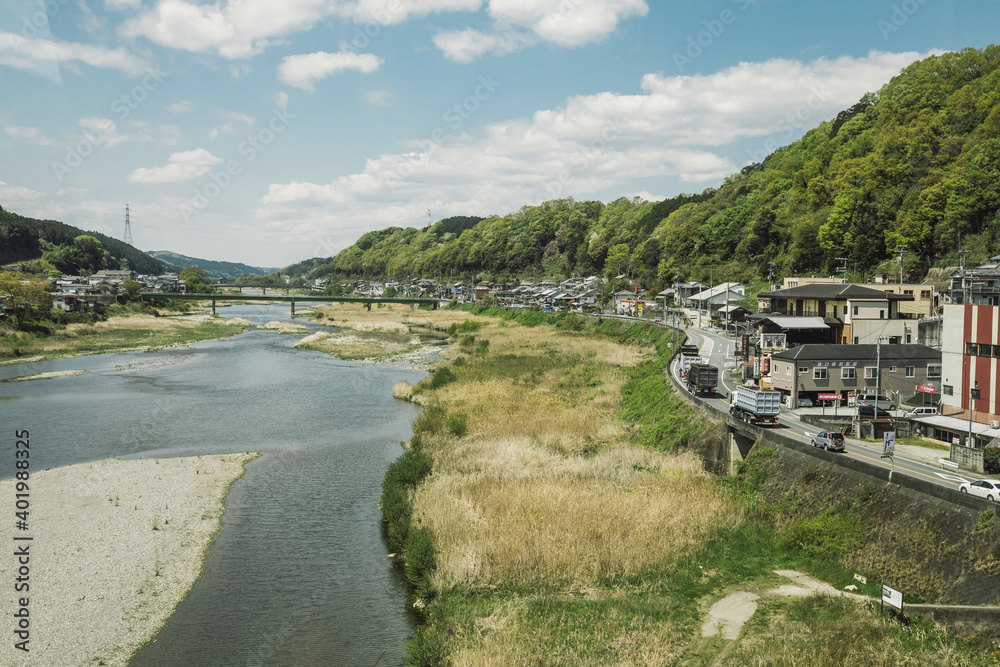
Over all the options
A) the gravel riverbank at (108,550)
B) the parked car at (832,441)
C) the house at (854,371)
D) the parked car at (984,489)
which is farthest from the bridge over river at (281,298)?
the parked car at (984,489)

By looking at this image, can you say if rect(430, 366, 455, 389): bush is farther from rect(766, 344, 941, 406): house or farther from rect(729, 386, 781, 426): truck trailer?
rect(729, 386, 781, 426): truck trailer

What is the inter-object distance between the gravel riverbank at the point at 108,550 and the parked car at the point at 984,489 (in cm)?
2030

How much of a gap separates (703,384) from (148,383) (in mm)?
39258

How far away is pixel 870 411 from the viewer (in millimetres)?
25156

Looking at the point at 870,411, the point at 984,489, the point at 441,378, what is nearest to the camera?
the point at 984,489

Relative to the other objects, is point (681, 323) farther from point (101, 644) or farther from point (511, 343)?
point (101, 644)

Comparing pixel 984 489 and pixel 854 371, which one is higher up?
pixel 854 371

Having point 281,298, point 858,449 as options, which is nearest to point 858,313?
point 858,449

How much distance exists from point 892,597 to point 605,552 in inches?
258

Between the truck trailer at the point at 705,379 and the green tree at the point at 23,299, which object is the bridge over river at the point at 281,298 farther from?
the truck trailer at the point at 705,379

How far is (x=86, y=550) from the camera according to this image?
17.6m

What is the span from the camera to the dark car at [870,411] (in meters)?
24.5

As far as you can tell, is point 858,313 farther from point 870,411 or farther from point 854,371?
point 870,411

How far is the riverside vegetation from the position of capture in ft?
41.6
